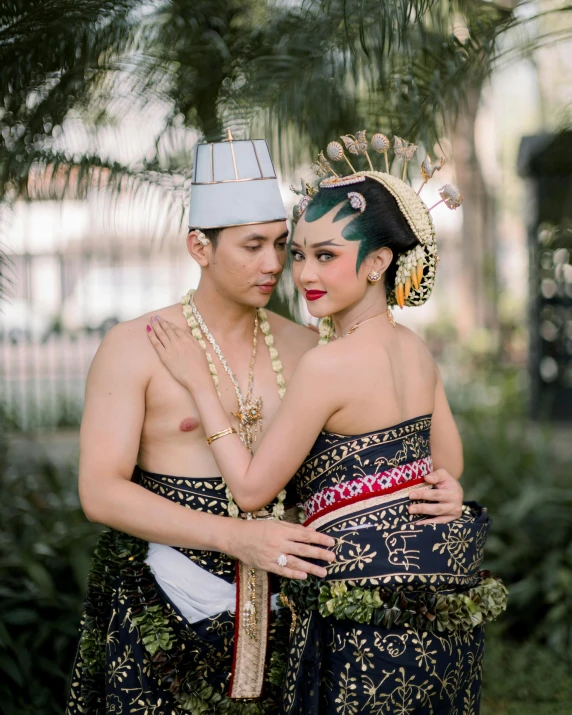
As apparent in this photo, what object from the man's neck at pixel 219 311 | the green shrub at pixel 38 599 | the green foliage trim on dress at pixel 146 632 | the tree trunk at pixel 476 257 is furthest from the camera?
the tree trunk at pixel 476 257

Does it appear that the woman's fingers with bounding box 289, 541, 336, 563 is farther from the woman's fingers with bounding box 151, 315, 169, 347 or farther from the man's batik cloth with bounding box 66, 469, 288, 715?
the woman's fingers with bounding box 151, 315, 169, 347

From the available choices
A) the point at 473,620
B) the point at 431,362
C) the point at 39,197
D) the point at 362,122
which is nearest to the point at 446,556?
the point at 473,620

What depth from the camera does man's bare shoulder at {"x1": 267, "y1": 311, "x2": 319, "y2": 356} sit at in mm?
2787

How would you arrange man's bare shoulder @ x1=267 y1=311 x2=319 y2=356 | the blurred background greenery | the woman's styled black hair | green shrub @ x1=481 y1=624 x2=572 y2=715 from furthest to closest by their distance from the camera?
green shrub @ x1=481 y1=624 x2=572 y2=715 → the blurred background greenery → man's bare shoulder @ x1=267 y1=311 x2=319 y2=356 → the woman's styled black hair

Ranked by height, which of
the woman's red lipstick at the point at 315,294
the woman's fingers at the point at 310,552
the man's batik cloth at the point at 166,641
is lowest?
the man's batik cloth at the point at 166,641

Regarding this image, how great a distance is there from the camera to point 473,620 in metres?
2.30

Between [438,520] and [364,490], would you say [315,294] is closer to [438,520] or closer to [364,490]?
[364,490]

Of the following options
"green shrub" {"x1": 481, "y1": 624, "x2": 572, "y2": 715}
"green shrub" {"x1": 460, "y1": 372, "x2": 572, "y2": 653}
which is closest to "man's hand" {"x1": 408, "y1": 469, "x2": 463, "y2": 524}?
"green shrub" {"x1": 481, "y1": 624, "x2": 572, "y2": 715}

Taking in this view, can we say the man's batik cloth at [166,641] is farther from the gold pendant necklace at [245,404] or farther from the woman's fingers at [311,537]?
the woman's fingers at [311,537]

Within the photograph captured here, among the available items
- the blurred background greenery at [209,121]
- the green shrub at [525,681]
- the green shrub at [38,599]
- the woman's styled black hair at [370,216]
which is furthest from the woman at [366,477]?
the green shrub at [525,681]

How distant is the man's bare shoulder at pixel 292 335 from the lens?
9.14 ft

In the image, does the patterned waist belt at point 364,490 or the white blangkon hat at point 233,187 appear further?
the white blangkon hat at point 233,187

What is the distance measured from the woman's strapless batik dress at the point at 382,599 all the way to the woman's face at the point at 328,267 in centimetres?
37

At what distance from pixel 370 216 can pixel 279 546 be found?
35.7 inches
